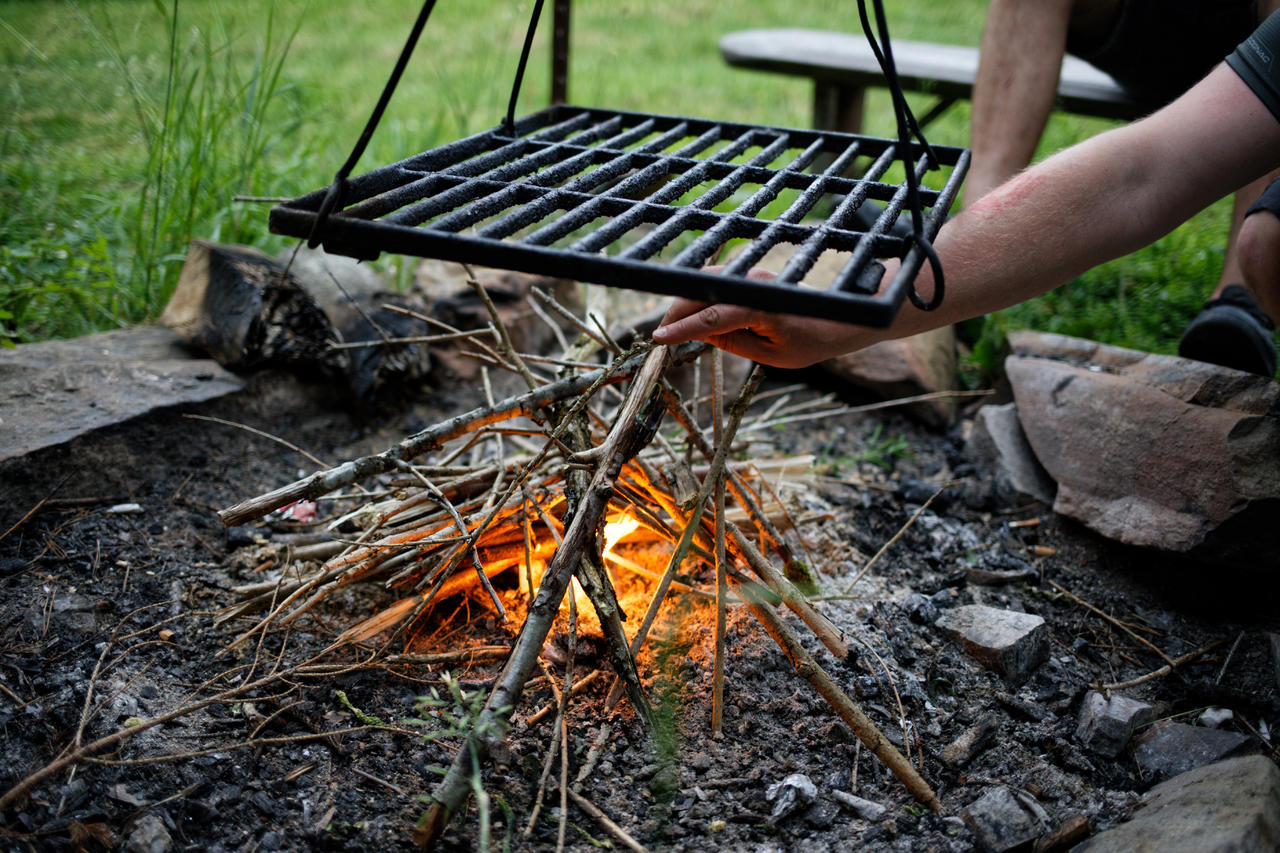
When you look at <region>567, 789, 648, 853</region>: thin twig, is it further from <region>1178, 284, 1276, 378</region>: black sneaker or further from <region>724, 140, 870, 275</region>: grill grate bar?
<region>1178, 284, 1276, 378</region>: black sneaker

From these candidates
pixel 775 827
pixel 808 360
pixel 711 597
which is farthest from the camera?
pixel 711 597

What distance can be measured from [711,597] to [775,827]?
0.53 meters

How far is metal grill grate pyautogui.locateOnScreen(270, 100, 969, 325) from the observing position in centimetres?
118

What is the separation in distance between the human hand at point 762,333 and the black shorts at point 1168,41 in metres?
2.01

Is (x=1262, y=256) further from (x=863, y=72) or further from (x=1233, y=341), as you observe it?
(x=863, y=72)

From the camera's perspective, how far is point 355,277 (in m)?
3.10

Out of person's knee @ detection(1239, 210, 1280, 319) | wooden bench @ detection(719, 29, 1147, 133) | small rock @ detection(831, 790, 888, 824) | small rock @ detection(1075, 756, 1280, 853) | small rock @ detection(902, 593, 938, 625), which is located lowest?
small rock @ detection(831, 790, 888, 824)

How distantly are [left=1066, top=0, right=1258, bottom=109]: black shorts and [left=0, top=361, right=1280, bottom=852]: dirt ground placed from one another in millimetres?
1621

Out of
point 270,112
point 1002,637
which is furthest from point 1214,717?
point 270,112

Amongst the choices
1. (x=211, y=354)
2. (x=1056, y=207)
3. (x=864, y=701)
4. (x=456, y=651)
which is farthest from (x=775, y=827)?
(x=211, y=354)

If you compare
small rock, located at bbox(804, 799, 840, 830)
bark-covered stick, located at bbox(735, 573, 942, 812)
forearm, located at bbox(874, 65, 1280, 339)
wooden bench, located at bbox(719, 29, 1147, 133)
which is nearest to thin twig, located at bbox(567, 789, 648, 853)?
small rock, located at bbox(804, 799, 840, 830)

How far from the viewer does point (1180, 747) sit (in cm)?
177

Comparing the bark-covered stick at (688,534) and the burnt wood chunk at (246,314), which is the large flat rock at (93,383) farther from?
the bark-covered stick at (688,534)

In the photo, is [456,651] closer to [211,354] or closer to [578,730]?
[578,730]
